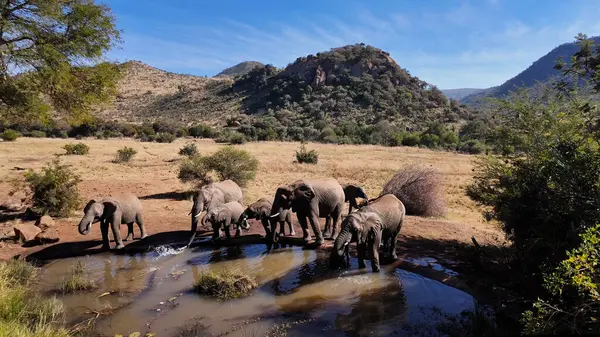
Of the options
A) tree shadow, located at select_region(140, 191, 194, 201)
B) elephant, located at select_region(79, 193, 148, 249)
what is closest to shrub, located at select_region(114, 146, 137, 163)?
tree shadow, located at select_region(140, 191, 194, 201)

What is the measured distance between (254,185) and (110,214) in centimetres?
1094

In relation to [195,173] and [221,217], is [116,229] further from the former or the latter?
[195,173]

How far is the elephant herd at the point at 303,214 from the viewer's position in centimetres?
827

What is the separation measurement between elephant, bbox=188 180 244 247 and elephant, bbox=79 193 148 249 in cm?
168

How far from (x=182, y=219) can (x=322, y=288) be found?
7924 millimetres

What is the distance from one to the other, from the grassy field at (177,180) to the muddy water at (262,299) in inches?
133

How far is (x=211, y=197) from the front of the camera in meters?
11.6

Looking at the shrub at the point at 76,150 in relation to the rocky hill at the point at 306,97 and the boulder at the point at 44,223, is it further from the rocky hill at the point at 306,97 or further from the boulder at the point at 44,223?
the rocky hill at the point at 306,97

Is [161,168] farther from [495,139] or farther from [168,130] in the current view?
[168,130]

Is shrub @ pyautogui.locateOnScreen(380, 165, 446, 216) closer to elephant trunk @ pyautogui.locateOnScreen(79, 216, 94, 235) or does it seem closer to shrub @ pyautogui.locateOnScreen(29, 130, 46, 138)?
elephant trunk @ pyautogui.locateOnScreen(79, 216, 94, 235)

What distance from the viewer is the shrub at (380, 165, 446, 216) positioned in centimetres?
1561

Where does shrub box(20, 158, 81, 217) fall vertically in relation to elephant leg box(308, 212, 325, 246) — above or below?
above

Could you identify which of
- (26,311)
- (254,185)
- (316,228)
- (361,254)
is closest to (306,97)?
(254,185)

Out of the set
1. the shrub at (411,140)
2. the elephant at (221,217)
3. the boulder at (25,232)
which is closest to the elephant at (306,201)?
the elephant at (221,217)
